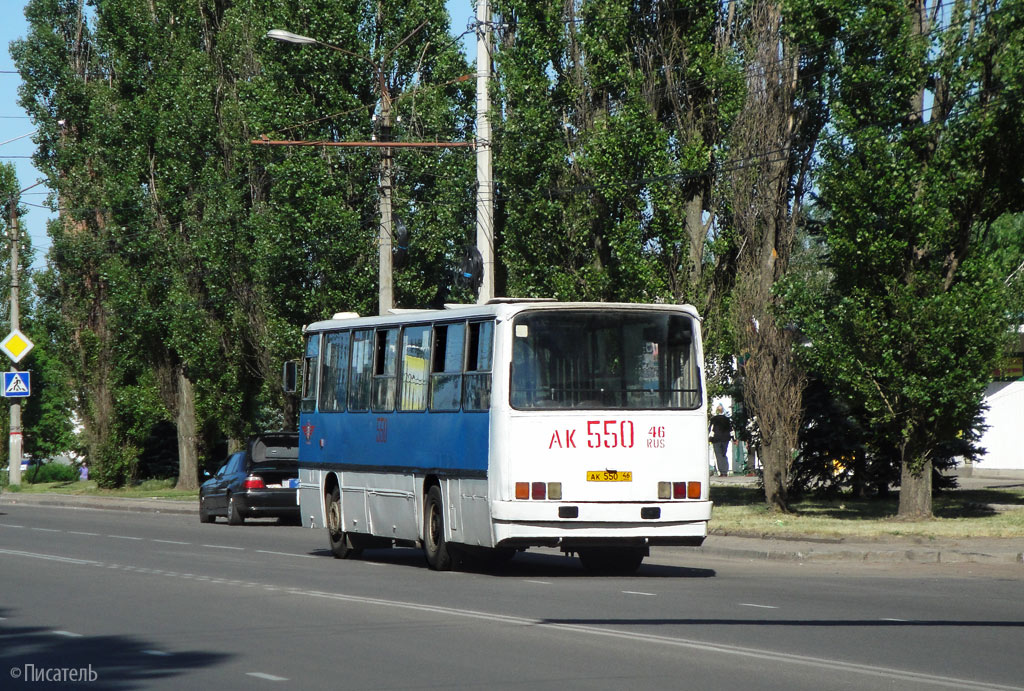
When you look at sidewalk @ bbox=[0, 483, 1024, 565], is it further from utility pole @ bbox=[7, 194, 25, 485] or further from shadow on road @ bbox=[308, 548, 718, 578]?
utility pole @ bbox=[7, 194, 25, 485]

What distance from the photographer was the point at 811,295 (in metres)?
26.5

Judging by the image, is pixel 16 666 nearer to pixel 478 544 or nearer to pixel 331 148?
pixel 478 544

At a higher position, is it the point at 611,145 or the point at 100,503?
the point at 611,145

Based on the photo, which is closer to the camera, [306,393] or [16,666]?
[16,666]

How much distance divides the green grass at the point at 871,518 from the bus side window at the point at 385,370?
6.39 meters

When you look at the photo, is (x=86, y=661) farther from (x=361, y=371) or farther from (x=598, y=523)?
(x=361, y=371)

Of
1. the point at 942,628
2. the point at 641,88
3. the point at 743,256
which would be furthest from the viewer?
the point at 641,88

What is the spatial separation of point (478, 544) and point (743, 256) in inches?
465

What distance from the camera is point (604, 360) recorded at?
17781mm

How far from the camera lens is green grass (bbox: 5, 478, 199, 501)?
1717 inches

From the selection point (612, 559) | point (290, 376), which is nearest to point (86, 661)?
point (612, 559)

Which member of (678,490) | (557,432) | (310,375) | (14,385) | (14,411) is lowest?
(678,490)

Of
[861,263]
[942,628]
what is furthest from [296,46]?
[942,628]

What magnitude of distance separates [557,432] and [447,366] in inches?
78.5
